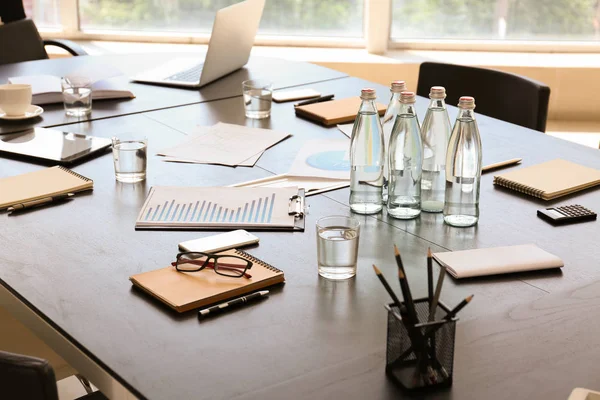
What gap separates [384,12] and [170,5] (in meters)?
1.31

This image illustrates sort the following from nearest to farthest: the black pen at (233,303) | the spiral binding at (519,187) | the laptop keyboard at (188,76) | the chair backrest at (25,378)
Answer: the chair backrest at (25,378) < the black pen at (233,303) < the spiral binding at (519,187) < the laptop keyboard at (188,76)

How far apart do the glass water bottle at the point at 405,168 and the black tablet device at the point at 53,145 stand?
80cm

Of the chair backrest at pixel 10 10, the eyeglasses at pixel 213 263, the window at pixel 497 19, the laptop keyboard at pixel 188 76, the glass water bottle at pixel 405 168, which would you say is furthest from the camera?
the window at pixel 497 19

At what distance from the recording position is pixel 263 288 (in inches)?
53.3

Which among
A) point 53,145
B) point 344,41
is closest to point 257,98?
point 53,145

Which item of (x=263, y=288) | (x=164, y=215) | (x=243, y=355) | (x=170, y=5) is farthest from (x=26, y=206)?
(x=170, y=5)

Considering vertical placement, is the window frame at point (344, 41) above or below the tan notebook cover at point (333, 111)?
below

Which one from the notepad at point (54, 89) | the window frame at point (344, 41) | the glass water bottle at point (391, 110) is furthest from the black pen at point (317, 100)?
the window frame at point (344, 41)

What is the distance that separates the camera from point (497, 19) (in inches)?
200

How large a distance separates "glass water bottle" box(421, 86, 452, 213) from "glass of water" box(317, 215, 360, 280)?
32 cm

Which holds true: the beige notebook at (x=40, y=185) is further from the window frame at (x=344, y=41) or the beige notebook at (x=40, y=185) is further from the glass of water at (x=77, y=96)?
the window frame at (x=344, y=41)

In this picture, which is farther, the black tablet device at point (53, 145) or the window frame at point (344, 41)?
the window frame at point (344, 41)

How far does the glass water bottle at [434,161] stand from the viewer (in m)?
1.67

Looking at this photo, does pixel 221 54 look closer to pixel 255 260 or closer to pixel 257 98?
pixel 257 98
